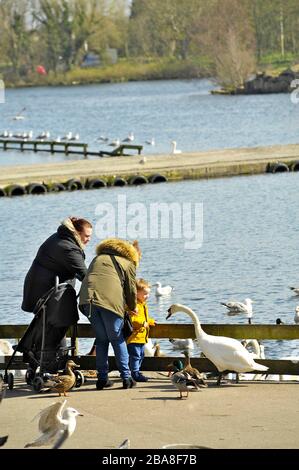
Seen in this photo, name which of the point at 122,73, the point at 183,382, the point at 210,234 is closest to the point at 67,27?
the point at 122,73

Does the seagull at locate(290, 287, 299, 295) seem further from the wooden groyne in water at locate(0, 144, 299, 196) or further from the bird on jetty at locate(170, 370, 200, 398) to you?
the wooden groyne in water at locate(0, 144, 299, 196)

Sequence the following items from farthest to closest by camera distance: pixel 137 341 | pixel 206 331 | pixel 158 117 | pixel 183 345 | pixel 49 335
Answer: pixel 158 117 → pixel 183 345 → pixel 206 331 → pixel 137 341 → pixel 49 335

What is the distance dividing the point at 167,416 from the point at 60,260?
6.53 ft

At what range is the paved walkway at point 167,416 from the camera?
9.63m

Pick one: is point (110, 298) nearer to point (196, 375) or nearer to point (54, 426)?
point (196, 375)

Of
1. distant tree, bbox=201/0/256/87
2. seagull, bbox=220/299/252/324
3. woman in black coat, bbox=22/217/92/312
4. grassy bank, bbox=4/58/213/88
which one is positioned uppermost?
woman in black coat, bbox=22/217/92/312

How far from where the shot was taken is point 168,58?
178m

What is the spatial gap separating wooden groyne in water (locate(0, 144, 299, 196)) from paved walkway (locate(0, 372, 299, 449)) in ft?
90.1

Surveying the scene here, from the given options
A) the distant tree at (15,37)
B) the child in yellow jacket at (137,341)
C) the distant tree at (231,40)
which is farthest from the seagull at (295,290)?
the distant tree at (15,37)

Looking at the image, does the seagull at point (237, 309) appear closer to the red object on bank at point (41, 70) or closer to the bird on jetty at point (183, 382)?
the bird on jetty at point (183, 382)

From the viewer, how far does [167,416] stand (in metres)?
10.5

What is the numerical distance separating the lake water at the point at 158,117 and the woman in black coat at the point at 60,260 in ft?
143

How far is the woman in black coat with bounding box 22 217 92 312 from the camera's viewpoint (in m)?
11.8

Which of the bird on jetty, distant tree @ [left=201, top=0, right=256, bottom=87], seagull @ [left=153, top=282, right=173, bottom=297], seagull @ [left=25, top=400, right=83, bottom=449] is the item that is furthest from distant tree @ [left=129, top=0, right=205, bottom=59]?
seagull @ [left=25, top=400, right=83, bottom=449]
